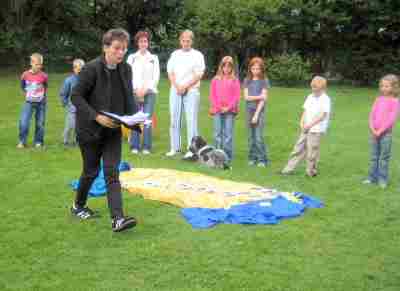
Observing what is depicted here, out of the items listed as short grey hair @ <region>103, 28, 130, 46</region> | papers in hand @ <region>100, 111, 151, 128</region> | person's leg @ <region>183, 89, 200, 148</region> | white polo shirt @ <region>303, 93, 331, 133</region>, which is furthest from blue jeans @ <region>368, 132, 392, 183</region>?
short grey hair @ <region>103, 28, 130, 46</region>

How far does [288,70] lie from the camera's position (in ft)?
92.1

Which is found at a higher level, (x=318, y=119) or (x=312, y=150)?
(x=318, y=119)

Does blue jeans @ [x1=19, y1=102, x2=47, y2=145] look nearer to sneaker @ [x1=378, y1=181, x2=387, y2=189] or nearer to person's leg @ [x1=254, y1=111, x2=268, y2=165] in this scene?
person's leg @ [x1=254, y1=111, x2=268, y2=165]

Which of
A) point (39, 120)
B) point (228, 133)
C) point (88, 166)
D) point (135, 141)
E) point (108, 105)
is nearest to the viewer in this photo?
point (108, 105)

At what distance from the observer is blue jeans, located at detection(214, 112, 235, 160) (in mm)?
9836

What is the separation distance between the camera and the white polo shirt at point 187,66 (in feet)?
33.3

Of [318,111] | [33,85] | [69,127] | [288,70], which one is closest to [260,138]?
[318,111]

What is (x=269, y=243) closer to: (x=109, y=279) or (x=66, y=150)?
(x=109, y=279)

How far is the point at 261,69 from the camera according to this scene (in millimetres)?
9586

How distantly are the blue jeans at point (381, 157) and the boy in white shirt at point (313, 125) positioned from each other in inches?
33.5

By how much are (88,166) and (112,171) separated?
0.38m

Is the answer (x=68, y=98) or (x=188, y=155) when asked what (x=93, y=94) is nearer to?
(x=188, y=155)

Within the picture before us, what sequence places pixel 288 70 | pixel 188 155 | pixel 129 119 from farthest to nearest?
1. pixel 288 70
2. pixel 188 155
3. pixel 129 119

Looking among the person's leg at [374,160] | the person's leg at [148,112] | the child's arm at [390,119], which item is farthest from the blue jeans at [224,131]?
the child's arm at [390,119]
